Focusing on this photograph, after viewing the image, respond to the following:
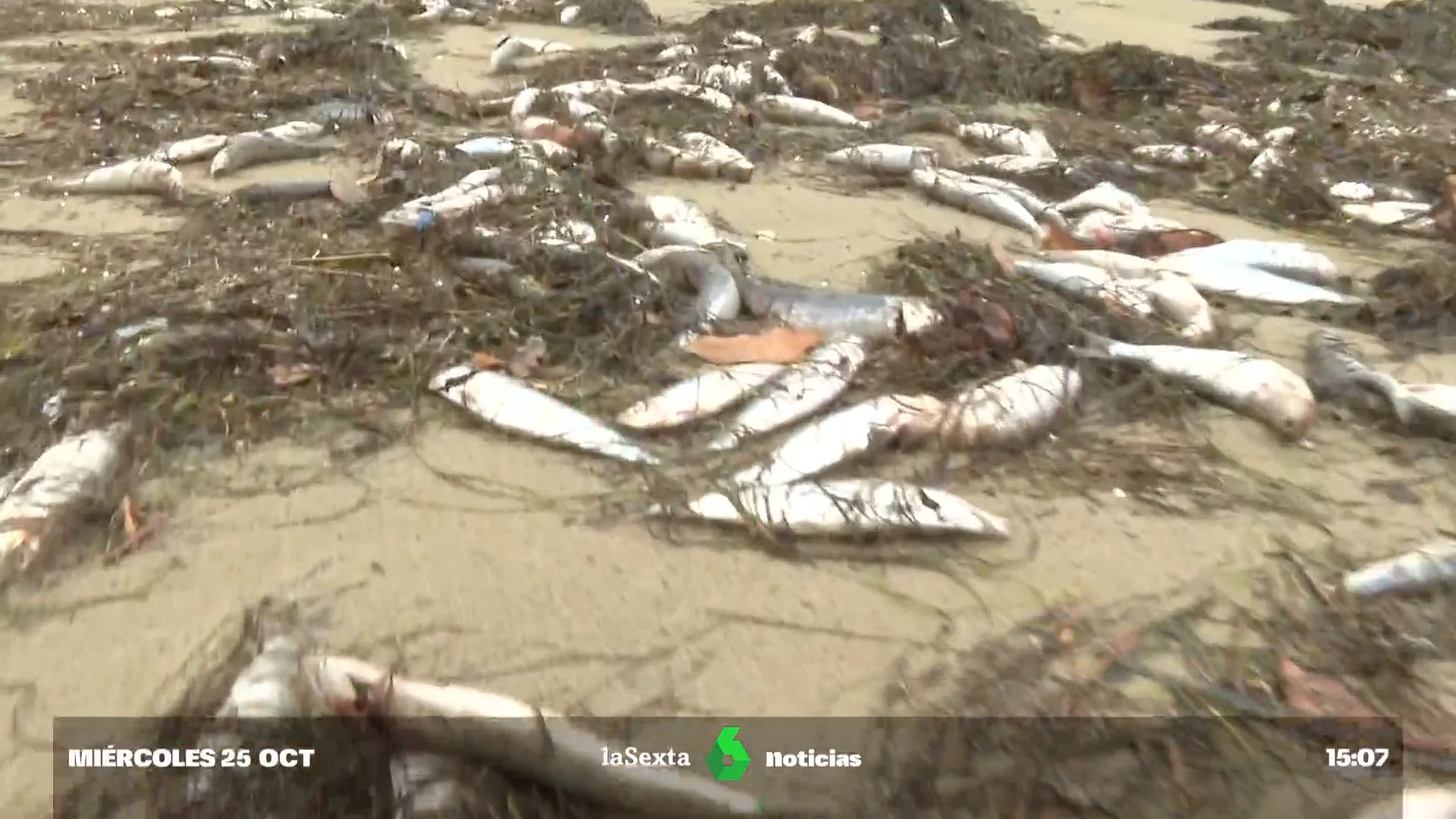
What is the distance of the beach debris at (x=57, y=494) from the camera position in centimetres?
276

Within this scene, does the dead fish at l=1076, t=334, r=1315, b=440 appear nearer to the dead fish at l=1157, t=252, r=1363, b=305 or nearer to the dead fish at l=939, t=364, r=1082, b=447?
the dead fish at l=939, t=364, r=1082, b=447

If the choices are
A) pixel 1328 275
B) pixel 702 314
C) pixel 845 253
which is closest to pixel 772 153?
pixel 845 253

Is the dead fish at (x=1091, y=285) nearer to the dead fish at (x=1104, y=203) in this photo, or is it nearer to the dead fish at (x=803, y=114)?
the dead fish at (x=1104, y=203)

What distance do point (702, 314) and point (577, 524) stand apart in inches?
53.9

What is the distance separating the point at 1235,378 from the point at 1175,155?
3558mm

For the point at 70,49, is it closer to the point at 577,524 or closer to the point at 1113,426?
the point at 577,524

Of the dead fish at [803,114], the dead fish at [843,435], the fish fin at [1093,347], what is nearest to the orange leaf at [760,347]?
the dead fish at [843,435]

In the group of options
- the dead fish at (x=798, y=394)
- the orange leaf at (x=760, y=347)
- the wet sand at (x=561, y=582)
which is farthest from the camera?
the orange leaf at (x=760, y=347)

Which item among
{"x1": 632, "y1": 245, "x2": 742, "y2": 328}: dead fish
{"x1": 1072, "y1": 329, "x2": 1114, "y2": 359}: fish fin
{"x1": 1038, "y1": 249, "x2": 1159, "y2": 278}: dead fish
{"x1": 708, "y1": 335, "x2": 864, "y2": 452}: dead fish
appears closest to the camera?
{"x1": 708, "y1": 335, "x2": 864, "y2": 452}: dead fish

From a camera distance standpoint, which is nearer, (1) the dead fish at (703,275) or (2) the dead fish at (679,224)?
(1) the dead fish at (703,275)

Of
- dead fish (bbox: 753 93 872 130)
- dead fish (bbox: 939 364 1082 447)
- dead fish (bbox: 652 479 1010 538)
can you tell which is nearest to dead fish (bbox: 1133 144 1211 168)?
dead fish (bbox: 753 93 872 130)

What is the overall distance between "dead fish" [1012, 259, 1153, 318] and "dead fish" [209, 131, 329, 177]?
171 inches

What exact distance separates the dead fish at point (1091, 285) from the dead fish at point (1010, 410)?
86 centimetres

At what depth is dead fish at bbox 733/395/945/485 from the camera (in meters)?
3.26
